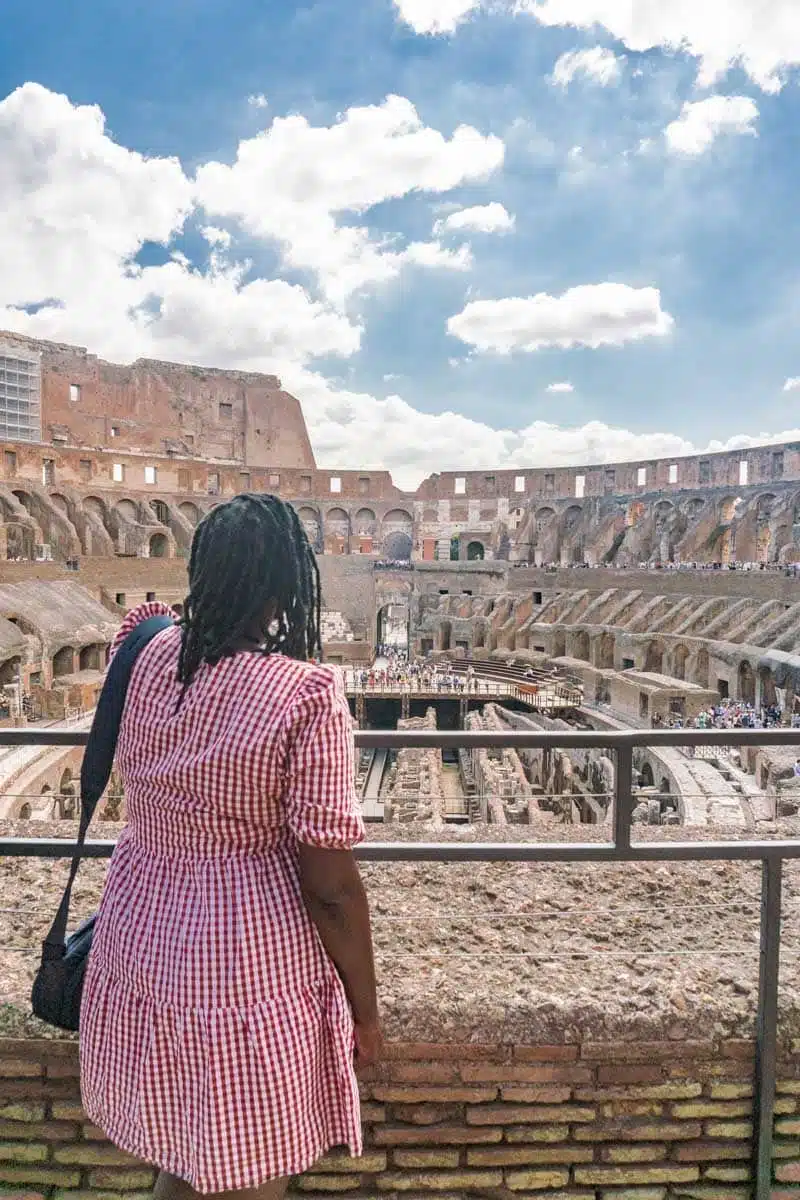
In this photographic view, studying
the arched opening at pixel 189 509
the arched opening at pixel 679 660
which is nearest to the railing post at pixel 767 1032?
the arched opening at pixel 679 660

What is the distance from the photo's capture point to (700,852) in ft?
6.93

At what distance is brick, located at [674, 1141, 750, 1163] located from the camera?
6.65ft

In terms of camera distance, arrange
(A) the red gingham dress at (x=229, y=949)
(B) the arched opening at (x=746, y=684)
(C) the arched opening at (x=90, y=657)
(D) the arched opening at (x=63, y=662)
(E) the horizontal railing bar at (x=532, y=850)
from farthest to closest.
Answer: (C) the arched opening at (x=90, y=657)
(D) the arched opening at (x=63, y=662)
(B) the arched opening at (x=746, y=684)
(E) the horizontal railing bar at (x=532, y=850)
(A) the red gingham dress at (x=229, y=949)

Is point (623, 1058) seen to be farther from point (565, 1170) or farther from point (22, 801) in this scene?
point (22, 801)

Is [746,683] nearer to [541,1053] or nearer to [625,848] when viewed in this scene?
[625,848]

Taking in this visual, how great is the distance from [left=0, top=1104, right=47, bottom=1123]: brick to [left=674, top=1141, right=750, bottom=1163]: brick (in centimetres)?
168

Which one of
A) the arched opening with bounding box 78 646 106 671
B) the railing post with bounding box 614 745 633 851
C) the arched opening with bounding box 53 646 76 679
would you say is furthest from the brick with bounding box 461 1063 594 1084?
the arched opening with bounding box 78 646 106 671

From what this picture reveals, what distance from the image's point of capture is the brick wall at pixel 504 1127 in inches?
78.4

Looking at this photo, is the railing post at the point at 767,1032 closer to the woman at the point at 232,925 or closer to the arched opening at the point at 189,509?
the woman at the point at 232,925

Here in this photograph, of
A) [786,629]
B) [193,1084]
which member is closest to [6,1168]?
[193,1084]

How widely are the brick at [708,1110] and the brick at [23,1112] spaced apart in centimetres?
167

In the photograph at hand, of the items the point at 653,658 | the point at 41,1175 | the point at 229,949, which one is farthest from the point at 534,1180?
the point at 653,658

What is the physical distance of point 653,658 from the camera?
984 inches

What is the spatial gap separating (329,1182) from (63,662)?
20903mm
